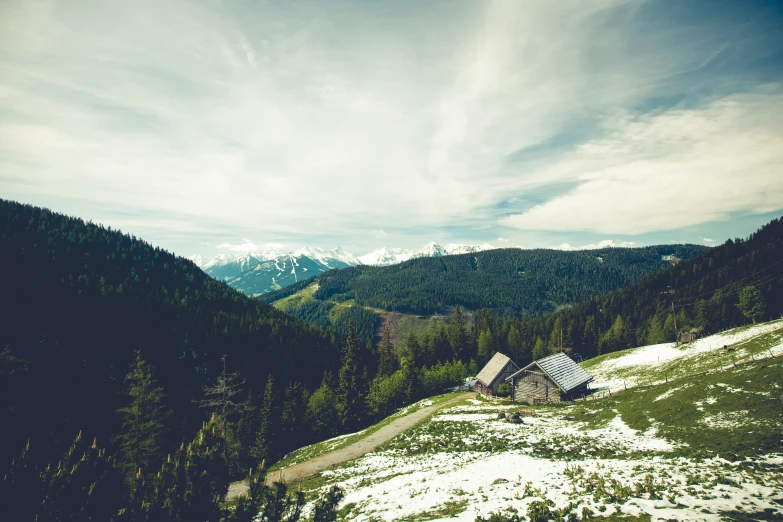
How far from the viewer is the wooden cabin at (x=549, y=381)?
50.2 metres

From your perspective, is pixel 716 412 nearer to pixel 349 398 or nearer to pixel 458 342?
pixel 349 398

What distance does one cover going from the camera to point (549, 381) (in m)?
51.6

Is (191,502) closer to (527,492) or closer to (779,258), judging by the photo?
(527,492)

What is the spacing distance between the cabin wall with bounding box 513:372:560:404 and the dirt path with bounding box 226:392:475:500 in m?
16.8

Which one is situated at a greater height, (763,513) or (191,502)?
(191,502)

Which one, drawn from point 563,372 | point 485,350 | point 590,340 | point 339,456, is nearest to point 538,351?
point 485,350

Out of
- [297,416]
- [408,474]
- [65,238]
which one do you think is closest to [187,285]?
[65,238]

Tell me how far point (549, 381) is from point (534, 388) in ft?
9.71

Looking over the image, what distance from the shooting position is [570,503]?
13.6 metres

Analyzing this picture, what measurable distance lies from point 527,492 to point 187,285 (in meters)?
168

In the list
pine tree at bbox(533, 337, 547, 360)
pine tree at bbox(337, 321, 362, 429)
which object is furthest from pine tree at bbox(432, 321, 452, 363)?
pine tree at bbox(337, 321, 362, 429)

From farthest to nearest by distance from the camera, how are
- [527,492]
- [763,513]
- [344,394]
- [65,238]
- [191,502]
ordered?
[65,238] < [344,394] < [527,492] < [763,513] < [191,502]

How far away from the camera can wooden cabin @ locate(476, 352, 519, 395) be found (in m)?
65.8

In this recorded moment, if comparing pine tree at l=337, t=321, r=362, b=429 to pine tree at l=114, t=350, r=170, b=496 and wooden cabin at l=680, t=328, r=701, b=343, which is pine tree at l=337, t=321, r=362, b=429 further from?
wooden cabin at l=680, t=328, r=701, b=343
